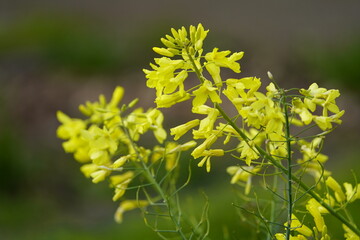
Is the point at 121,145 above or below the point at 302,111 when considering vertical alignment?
above

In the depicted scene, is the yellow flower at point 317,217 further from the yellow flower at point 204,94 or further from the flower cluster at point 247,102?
the yellow flower at point 204,94

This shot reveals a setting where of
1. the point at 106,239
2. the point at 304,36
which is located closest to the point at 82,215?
the point at 106,239

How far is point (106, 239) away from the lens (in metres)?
3.74

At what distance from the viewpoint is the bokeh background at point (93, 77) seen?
4691mm

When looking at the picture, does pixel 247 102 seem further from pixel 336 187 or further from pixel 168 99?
pixel 336 187

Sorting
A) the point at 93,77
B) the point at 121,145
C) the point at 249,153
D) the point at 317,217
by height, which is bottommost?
the point at 317,217

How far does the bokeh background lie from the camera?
4691mm

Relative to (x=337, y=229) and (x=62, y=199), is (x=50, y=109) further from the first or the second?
(x=337, y=229)

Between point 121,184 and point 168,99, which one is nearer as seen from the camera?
point 168,99

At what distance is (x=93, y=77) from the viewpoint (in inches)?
237

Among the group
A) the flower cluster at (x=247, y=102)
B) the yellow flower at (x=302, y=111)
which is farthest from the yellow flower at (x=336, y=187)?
the yellow flower at (x=302, y=111)

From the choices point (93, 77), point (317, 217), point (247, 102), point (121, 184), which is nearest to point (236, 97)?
point (247, 102)

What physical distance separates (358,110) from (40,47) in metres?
3.02

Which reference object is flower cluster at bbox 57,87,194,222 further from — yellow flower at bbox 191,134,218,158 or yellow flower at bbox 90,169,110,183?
yellow flower at bbox 191,134,218,158
